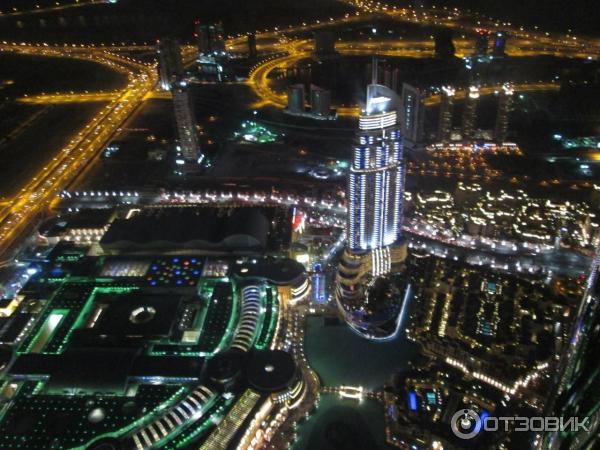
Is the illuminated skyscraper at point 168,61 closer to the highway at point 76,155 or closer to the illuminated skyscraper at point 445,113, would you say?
the highway at point 76,155

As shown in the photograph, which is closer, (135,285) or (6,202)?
(135,285)

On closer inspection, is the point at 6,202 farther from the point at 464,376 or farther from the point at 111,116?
the point at 464,376

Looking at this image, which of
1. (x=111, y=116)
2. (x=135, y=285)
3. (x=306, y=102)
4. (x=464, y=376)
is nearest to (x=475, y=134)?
(x=306, y=102)

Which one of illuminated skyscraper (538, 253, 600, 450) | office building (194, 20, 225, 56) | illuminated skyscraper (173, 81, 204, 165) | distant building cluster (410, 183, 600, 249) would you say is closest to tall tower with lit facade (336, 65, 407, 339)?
distant building cluster (410, 183, 600, 249)

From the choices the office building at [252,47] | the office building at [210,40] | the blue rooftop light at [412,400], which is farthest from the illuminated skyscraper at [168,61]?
the blue rooftop light at [412,400]

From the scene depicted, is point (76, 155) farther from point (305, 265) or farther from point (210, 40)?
point (305, 265)

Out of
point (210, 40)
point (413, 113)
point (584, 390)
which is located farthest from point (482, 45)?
point (584, 390)
